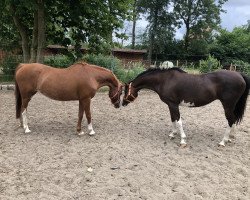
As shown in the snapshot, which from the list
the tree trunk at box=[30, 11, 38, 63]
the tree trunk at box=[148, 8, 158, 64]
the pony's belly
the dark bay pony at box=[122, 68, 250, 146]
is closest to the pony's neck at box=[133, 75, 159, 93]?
the dark bay pony at box=[122, 68, 250, 146]

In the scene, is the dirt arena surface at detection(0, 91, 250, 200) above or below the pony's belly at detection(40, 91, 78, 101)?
below

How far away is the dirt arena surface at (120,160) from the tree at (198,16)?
3627 cm

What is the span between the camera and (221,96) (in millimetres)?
6508

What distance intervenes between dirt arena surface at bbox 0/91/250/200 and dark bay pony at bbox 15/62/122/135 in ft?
2.46

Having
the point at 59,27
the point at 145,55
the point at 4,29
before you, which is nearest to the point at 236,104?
the point at 59,27

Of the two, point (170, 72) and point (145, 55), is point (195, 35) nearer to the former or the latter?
point (145, 55)

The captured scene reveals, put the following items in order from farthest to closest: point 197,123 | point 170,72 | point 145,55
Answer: point 145,55
point 197,123
point 170,72

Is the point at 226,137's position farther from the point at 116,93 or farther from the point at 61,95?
the point at 61,95

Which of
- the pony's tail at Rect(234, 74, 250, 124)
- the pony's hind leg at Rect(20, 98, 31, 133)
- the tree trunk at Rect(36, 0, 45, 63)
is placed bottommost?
the pony's hind leg at Rect(20, 98, 31, 133)

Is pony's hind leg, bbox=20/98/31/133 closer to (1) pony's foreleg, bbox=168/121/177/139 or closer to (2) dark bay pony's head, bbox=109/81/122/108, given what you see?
(2) dark bay pony's head, bbox=109/81/122/108

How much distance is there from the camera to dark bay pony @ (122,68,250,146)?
253 inches

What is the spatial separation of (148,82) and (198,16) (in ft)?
129

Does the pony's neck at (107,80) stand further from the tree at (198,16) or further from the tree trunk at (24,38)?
the tree at (198,16)

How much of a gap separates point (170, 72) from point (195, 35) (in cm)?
3852
